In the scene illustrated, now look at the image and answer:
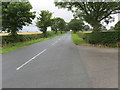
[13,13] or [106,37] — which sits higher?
[13,13]

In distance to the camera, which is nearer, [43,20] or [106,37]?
[106,37]

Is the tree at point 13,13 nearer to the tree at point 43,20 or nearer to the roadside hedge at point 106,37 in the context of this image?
the roadside hedge at point 106,37

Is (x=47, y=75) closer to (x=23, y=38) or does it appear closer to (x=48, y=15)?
(x=23, y=38)

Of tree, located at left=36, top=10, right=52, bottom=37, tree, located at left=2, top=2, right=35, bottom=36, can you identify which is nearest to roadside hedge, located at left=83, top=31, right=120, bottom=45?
tree, located at left=2, top=2, right=35, bottom=36

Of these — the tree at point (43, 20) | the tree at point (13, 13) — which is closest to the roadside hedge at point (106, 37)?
the tree at point (13, 13)

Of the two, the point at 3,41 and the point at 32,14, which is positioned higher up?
the point at 32,14

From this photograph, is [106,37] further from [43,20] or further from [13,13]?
[43,20]

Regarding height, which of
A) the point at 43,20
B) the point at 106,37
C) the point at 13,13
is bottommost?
the point at 106,37

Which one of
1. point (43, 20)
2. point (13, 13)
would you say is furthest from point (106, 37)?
point (43, 20)

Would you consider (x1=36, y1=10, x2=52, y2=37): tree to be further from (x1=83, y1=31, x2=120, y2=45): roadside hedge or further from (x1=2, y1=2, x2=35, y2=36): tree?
(x1=83, y1=31, x2=120, y2=45): roadside hedge

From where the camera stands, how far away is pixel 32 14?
16188 millimetres

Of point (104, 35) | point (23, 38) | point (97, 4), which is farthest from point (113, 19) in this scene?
point (23, 38)

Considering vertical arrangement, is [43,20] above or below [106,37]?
above

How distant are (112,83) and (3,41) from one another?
566 inches
